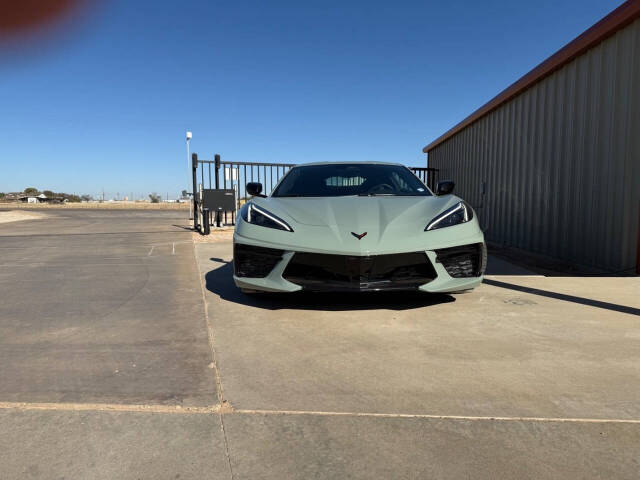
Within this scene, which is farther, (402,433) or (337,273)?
(337,273)

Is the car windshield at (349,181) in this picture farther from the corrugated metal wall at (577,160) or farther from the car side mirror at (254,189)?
the corrugated metal wall at (577,160)

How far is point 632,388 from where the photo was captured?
204 cm

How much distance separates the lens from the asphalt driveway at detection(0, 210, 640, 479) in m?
1.50

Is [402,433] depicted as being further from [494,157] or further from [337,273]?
[494,157]

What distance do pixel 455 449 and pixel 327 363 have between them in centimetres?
94

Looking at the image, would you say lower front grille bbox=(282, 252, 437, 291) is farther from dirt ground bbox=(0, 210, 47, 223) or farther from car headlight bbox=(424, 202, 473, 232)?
dirt ground bbox=(0, 210, 47, 223)

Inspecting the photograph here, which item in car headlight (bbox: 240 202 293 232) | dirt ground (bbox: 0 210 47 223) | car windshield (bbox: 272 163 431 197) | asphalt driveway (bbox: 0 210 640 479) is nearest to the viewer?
asphalt driveway (bbox: 0 210 640 479)

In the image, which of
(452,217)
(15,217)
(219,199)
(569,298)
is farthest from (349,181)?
(15,217)

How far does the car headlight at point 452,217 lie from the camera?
3.29 m

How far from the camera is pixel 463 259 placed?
329 centimetres

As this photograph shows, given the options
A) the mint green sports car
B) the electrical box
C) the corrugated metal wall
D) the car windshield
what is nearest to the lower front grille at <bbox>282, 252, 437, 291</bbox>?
the mint green sports car

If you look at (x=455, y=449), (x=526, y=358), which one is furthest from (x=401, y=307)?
(x=455, y=449)

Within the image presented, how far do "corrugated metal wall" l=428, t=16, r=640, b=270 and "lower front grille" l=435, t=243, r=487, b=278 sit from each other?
279 cm

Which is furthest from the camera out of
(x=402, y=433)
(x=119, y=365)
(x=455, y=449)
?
(x=119, y=365)
